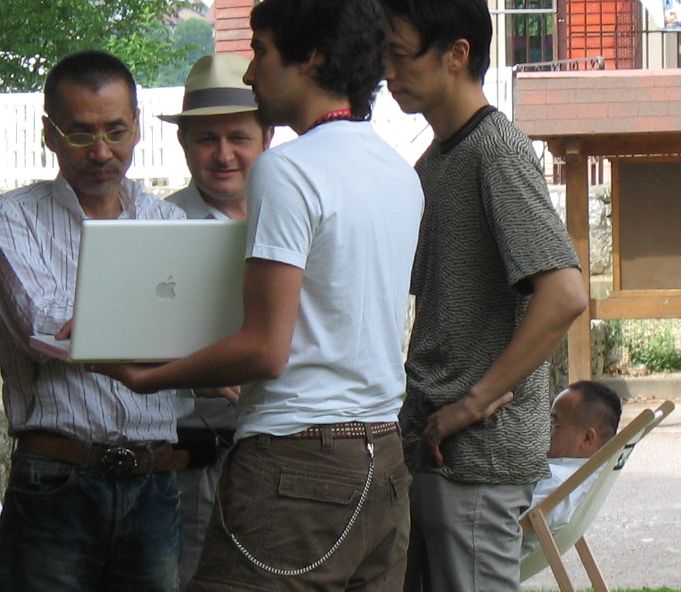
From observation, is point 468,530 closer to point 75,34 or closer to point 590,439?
point 590,439

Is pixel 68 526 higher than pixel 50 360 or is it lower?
lower

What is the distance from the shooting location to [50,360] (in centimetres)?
288

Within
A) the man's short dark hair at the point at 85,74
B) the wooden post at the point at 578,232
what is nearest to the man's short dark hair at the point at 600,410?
the man's short dark hair at the point at 85,74

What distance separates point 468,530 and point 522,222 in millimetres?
672

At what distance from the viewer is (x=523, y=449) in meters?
2.98

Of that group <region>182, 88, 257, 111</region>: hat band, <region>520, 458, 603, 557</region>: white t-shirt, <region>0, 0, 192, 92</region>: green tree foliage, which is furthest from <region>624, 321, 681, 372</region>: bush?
<region>0, 0, 192, 92</region>: green tree foliage

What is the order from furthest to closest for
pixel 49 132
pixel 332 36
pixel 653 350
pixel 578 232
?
pixel 653 350 → pixel 578 232 → pixel 49 132 → pixel 332 36

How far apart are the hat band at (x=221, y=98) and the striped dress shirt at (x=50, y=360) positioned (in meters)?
0.95

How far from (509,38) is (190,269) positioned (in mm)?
20475

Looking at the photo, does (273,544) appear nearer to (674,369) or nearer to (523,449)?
(523,449)

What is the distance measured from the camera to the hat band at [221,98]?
391 cm

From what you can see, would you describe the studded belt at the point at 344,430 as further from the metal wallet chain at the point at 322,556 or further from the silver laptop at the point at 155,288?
the silver laptop at the point at 155,288

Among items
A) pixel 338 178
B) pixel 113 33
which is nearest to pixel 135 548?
pixel 338 178

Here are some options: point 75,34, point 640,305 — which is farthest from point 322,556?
point 75,34
